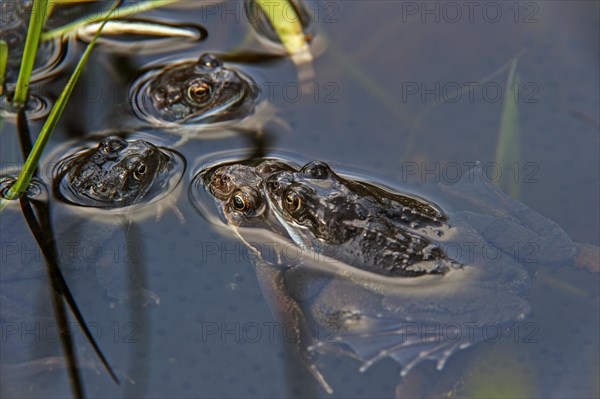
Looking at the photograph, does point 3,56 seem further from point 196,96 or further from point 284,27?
point 284,27

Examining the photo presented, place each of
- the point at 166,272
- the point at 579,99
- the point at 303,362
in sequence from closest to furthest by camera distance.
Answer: the point at 303,362 < the point at 166,272 < the point at 579,99

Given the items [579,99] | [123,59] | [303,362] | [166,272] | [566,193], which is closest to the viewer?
[303,362]

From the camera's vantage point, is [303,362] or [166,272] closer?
[303,362]

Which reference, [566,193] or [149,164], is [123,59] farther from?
[566,193]

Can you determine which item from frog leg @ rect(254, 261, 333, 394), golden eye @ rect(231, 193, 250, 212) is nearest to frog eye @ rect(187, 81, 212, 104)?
golden eye @ rect(231, 193, 250, 212)

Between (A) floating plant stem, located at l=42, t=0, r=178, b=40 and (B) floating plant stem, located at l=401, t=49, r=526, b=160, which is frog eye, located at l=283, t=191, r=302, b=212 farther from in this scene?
(A) floating plant stem, located at l=42, t=0, r=178, b=40

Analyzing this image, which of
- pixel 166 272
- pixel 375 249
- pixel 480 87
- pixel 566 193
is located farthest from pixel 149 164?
pixel 566 193

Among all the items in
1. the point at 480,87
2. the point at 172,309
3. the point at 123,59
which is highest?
the point at 480,87
